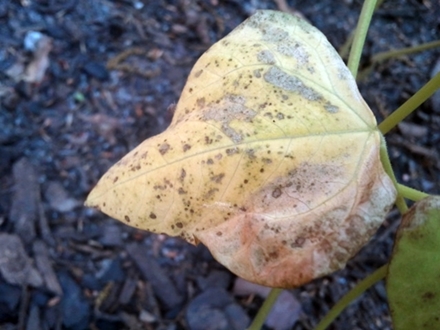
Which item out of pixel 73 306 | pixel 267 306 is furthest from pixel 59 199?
pixel 267 306

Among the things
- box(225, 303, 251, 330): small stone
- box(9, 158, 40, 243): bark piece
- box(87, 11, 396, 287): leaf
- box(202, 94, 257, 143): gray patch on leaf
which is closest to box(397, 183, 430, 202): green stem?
box(87, 11, 396, 287): leaf

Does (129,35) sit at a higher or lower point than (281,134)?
lower

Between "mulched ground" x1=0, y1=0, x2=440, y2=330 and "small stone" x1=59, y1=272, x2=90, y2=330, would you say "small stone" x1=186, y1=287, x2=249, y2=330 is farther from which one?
"small stone" x1=59, y1=272, x2=90, y2=330

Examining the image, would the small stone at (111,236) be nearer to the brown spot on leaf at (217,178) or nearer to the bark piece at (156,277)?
the bark piece at (156,277)

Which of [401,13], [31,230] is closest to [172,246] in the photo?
[31,230]

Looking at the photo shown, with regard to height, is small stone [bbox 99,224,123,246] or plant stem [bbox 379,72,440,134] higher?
plant stem [bbox 379,72,440,134]

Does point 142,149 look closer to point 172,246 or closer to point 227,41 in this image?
point 227,41

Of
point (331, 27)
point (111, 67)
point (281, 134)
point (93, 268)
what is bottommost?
point (93, 268)
